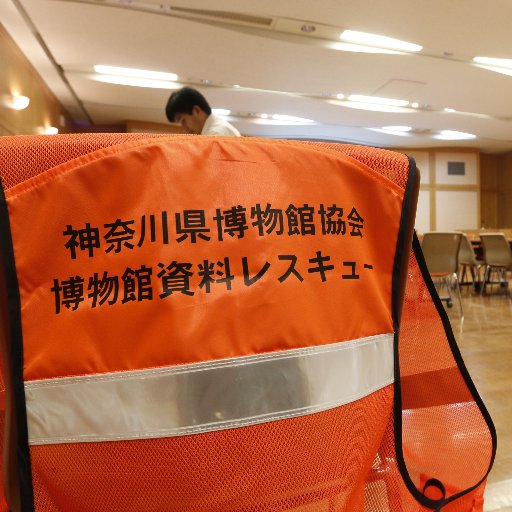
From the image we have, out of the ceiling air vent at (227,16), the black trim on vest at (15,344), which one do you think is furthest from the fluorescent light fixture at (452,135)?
the black trim on vest at (15,344)

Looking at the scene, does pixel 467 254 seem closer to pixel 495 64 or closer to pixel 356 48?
pixel 495 64

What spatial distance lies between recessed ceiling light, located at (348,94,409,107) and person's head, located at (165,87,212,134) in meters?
5.44

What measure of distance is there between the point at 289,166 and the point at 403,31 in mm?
5092

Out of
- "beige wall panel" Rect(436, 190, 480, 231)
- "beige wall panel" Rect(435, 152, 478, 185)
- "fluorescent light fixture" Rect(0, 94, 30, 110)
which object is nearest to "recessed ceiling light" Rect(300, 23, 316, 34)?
"fluorescent light fixture" Rect(0, 94, 30, 110)

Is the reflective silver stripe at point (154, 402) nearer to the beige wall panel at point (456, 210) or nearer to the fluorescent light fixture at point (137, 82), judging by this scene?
the fluorescent light fixture at point (137, 82)

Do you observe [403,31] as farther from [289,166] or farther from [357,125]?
[289,166]

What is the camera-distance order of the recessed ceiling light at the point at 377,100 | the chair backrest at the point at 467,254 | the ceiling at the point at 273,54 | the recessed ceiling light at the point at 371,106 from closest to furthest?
the ceiling at the point at 273,54, the chair backrest at the point at 467,254, the recessed ceiling light at the point at 377,100, the recessed ceiling light at the point at 371,106

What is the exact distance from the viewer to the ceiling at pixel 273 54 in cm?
431

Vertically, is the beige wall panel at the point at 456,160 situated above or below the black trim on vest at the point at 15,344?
above

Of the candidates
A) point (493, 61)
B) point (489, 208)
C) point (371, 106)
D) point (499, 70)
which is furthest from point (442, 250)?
point (489, 208)

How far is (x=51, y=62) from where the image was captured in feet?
18.2

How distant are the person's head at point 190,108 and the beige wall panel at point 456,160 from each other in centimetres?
1011

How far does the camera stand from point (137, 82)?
6379 mm

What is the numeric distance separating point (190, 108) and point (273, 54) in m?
3.69
